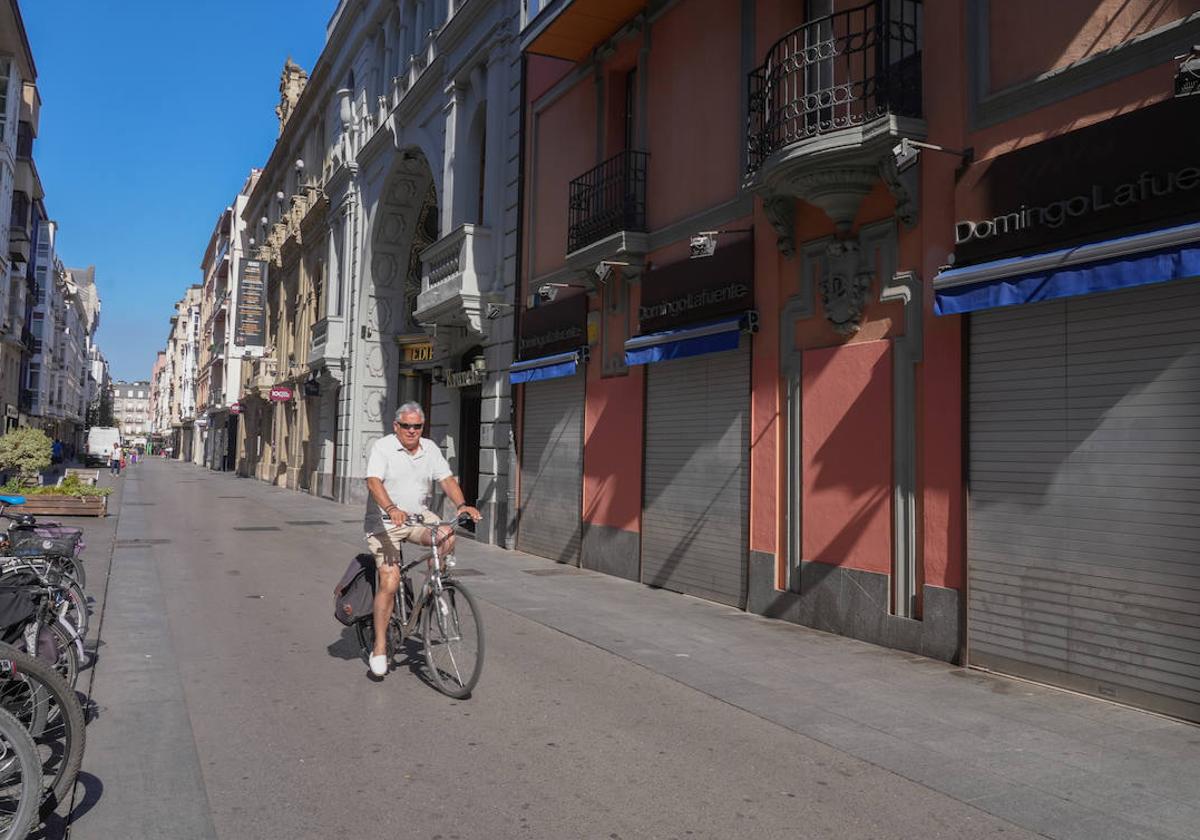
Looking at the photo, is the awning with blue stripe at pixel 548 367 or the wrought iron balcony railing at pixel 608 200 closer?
the wrought iron balcony railing at pixel 608 200

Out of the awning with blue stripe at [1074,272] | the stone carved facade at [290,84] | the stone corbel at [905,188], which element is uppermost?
the stone carved facade at [290,84]

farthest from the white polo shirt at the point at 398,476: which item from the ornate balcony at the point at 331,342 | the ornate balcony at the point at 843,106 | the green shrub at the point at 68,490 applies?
the ornate balcony at the point at 331,342

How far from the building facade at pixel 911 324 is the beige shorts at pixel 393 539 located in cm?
411

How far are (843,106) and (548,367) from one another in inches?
258

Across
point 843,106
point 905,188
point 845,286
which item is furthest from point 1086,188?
point 843,106

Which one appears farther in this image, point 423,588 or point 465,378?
point 465,378

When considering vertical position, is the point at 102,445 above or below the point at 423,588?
above

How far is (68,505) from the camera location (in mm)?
18469

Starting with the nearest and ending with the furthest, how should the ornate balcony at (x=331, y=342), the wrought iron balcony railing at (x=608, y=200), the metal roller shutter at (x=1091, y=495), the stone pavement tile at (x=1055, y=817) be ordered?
the stone pavement tile at (x=1055, y=817) → the metal roller shutter at (x=1091, y=495) → the wrought iron balcony railing at (x=608, y=200) → the ornate balcony at (x=331, y=342)

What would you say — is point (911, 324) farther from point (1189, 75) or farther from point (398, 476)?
point (398, 476)

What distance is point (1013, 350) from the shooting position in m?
6.73

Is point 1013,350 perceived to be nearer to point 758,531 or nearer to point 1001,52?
point 1001,52

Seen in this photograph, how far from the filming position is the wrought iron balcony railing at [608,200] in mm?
11966

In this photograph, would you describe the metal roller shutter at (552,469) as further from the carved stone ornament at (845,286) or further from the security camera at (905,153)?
→ the security camera at (905,153)
